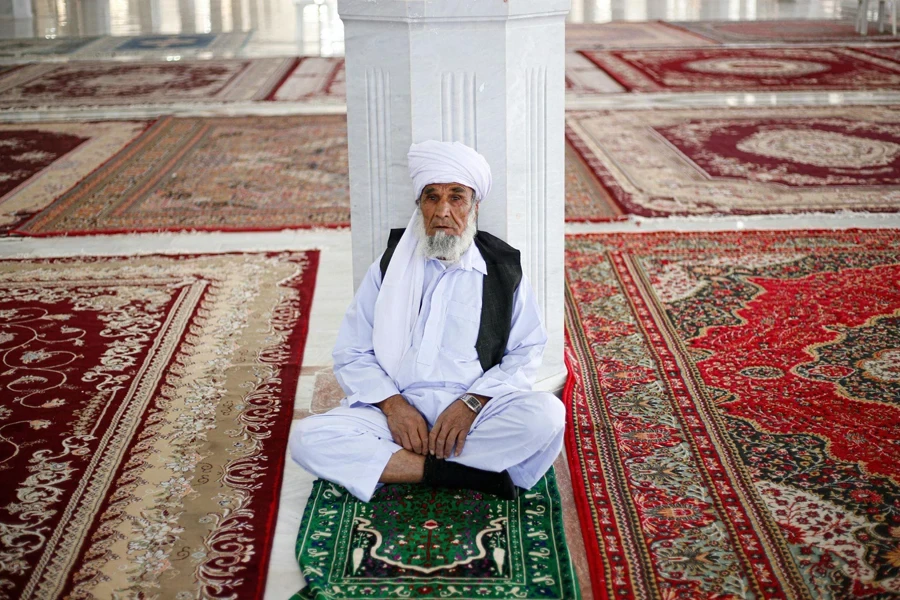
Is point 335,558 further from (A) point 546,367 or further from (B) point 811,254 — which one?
(B) point 811,254

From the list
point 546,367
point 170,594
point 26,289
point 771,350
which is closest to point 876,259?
point 771,350

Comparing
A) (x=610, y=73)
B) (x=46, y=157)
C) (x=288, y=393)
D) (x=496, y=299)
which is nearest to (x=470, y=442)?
(x=496, y=299)

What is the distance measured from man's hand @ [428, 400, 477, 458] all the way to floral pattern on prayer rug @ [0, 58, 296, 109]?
18.2 feet

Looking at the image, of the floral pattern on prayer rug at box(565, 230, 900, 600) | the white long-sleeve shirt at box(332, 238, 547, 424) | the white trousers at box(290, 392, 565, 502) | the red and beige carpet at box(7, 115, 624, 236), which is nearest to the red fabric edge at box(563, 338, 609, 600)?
the floral pattern on prayer rug at box(565, 230, 900, 600)

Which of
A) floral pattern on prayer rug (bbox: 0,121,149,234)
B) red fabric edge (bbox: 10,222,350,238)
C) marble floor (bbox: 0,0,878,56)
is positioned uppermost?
marble floor (bbox: 0,0,878,56)

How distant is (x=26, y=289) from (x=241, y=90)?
174 inches

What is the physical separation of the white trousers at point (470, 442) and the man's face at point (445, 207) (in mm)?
383

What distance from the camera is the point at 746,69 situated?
7910 millimetres

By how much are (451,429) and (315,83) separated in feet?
20.2

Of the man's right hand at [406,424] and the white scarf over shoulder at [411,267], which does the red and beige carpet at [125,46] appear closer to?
the white scarf over shoulder at [411,267]

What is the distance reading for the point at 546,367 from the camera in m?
2.58

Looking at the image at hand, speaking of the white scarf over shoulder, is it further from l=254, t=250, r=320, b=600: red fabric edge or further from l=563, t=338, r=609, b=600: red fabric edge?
l=563, t=338, r=609, b=600: red fabric edge

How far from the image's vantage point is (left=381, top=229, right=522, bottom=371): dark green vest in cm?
213

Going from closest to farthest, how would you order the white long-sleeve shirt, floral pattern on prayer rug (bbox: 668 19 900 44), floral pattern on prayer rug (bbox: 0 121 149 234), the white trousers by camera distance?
the white trousers, the white long-sleeve shirt, floral pattern on prayer rug (bbox: 0 121 149 234), floral pattern on prayer rug (bbox: 668 19 900 44)
